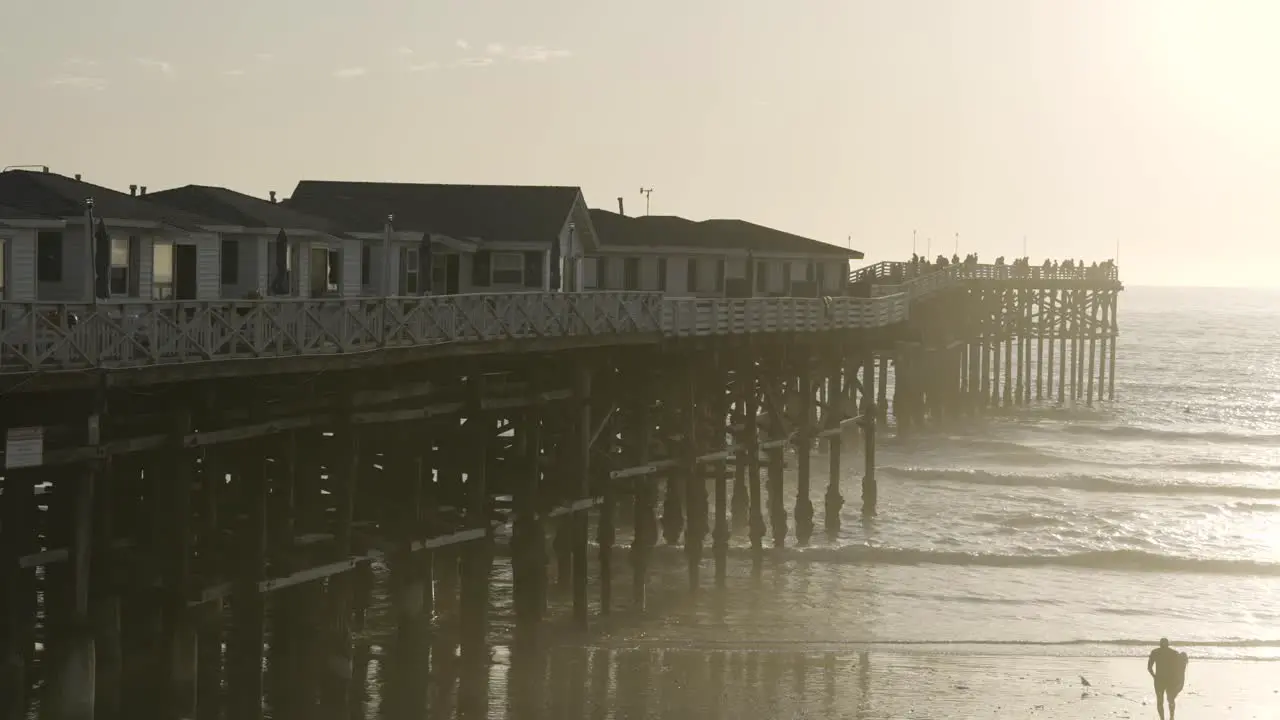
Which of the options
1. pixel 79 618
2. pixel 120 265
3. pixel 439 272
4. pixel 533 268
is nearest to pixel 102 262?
pixel 120 265

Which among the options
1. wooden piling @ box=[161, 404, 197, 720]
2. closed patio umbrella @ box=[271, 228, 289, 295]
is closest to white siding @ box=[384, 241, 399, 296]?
closed patio umbrella @ box=[271, 228, 289, 295]

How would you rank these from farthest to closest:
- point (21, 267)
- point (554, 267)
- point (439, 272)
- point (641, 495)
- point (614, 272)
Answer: point (614, 272) < point (554, 267) < point (439, 272) < point (641, 495) < point (21, 267)

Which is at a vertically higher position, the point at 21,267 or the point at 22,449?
the point at 21,267

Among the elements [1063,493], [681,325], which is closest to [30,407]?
[681,325]

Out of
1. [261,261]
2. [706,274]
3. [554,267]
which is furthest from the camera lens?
[706,274]

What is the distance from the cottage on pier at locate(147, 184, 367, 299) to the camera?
27.9 m

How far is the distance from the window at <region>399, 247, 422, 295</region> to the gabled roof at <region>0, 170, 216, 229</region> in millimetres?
7177

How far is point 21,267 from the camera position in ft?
72.2

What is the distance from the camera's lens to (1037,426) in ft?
245

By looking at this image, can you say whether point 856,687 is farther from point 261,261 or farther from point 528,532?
point 261,261

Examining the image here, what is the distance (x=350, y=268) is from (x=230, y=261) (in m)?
4.32

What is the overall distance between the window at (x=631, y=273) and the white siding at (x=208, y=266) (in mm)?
20520

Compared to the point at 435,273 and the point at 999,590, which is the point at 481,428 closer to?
the point at 435,273

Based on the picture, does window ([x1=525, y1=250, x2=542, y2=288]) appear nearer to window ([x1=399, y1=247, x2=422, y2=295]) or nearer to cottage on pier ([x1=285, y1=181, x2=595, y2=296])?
cottage on pier ([x1=285, y1=181, x2=595, y2=296])
